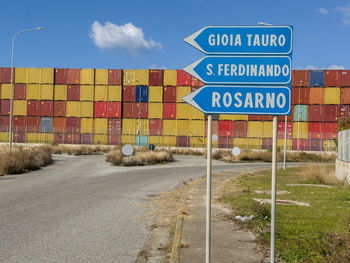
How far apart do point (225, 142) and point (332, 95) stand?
15.3m

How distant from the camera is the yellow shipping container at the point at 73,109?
2078 inches

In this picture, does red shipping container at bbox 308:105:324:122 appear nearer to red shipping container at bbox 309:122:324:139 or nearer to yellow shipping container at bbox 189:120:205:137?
red shipping container at bbox 309:122:324:139

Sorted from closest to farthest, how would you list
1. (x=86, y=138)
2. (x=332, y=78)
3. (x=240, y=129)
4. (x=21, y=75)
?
(x=332, y=78), (x=240, y=129), (x=86, y=138), (x=21, y=75)

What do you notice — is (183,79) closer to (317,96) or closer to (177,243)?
(317,96)

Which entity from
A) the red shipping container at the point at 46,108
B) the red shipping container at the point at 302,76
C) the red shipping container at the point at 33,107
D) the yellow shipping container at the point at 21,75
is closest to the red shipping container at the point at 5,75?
the yellow shipping container at the point at 21,75

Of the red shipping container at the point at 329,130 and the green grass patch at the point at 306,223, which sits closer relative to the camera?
the green grass patch at the point at 306,223

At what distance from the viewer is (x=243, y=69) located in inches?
182

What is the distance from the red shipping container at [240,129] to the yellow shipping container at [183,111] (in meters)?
6.63

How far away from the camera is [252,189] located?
1342cm

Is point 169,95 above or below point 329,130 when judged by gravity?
above

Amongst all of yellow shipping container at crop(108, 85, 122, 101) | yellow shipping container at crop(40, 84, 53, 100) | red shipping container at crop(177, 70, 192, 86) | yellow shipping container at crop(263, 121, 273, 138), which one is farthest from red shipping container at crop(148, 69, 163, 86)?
yellow shipping container at crop(263, 121, 273, 138)

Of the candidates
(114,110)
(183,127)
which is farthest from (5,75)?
(183,127)

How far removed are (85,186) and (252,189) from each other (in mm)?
6211

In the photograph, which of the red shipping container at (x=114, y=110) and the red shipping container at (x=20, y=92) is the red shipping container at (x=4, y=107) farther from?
the red shipping container at (x=114, y=110)
